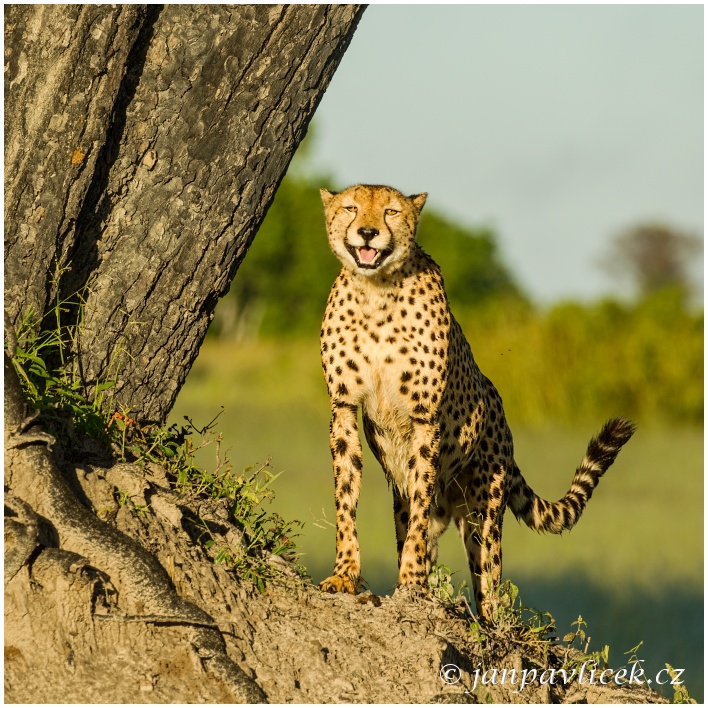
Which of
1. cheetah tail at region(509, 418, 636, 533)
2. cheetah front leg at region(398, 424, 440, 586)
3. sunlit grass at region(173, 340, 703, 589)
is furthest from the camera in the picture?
sunlit grass at region(173, 340, 703, 589)

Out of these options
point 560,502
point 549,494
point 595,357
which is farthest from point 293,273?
point 560,502

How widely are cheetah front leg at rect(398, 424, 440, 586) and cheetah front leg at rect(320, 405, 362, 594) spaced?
0.18 metres

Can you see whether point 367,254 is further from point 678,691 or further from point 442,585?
point 678,691

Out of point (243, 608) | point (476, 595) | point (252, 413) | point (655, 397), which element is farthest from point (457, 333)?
point (252, 413)

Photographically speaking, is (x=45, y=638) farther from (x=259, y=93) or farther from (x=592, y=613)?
(x=592, y=613)

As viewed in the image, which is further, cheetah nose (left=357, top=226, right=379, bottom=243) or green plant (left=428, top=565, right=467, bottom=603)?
cheetah nose (left=357, top=226, right=379, bottom=243)

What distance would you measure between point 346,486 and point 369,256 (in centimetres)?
75

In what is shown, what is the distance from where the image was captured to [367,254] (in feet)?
12.6

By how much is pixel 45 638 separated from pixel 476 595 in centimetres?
186

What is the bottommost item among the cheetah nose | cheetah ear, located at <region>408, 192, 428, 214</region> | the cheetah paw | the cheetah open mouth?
the cheetah paw

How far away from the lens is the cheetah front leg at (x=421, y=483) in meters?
3.77

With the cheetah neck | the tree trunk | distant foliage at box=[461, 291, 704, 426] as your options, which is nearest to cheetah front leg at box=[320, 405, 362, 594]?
the cheetah neck

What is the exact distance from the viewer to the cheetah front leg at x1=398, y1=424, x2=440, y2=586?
3.77 meters

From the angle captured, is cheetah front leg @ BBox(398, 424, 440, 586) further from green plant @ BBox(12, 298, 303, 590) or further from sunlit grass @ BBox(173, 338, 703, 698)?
green plant @ BBox(12, 298, 303, 590)
